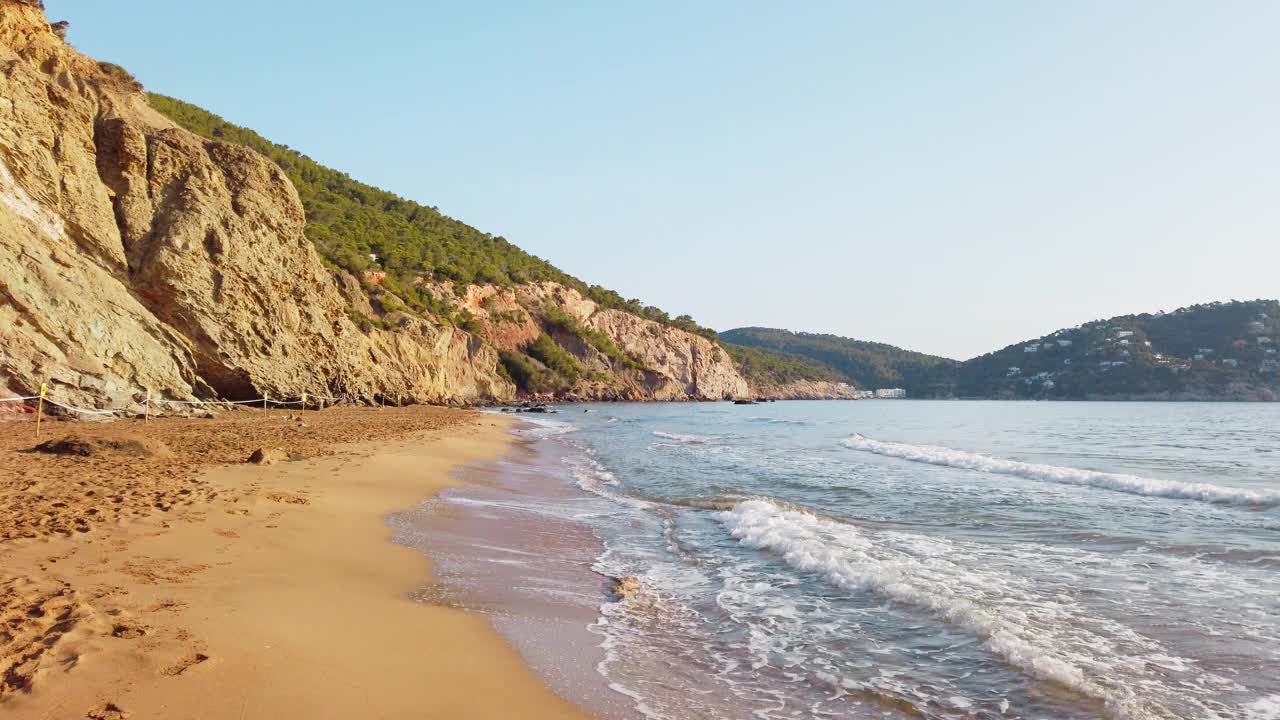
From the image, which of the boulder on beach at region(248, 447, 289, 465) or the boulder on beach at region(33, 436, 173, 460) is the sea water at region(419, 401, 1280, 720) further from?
the boulder on beach at region(33, 436, 173, 460)

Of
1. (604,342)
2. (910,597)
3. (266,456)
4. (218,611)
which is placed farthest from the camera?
(604,342)

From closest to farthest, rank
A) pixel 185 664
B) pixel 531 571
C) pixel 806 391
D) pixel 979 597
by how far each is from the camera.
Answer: pixel 185 664
pixel 979 597
pixel 531 571
pixel 806 391

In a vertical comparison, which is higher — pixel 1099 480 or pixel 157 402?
pixel 157 402

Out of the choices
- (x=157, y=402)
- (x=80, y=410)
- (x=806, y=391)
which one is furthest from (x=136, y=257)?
(x=806, y=391)

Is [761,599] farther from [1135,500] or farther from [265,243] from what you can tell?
[265,243]

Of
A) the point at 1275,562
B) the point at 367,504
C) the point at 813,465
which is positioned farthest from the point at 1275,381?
the point at 367,504

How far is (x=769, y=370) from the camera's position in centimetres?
16400

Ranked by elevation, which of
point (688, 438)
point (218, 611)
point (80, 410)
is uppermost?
point (80, 410)

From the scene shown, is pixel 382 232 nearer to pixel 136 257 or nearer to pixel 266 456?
pixel 136 257

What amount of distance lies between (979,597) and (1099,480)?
40.7 feet

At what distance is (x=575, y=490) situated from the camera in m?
14.9

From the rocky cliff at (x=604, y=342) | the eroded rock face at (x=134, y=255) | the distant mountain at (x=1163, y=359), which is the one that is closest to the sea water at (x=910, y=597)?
the eroded rock face at (x=134, y=255)

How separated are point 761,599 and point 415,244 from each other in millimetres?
79439

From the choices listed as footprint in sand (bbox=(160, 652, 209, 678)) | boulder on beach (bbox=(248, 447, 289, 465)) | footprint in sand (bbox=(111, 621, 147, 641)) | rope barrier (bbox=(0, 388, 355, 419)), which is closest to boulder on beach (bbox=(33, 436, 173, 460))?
boulder on beach (bbox=(248, 447, 289, 465))
